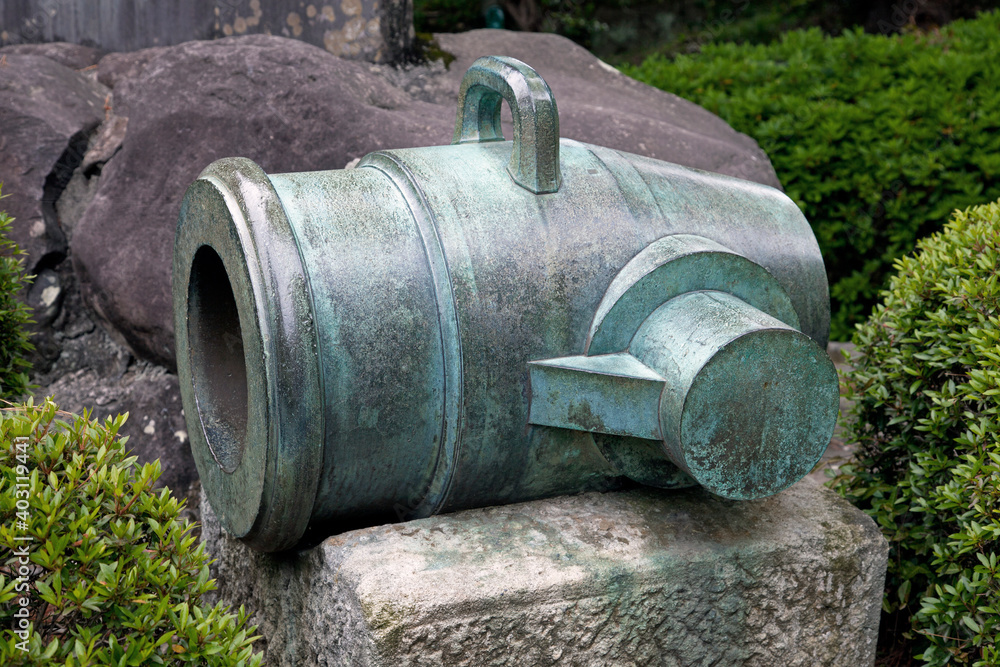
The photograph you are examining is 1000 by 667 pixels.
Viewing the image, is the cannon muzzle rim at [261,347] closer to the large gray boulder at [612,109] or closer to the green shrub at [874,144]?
the large gray boulder at [612,109]

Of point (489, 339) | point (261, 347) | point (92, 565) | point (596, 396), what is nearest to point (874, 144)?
point (596, 396)

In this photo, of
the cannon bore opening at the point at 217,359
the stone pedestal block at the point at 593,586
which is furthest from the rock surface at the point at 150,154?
the stone pedestal block at the point at 593,586

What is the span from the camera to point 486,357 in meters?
1.60

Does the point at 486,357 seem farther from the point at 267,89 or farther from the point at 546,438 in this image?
the point at 267,89

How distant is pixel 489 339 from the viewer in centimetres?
159

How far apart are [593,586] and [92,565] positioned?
2.72 ft

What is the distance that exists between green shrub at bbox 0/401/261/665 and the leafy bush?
4.90ft

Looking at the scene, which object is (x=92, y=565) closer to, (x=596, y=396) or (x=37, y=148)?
(x=596, y=396)

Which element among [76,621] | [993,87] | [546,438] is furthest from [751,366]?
[993,87]

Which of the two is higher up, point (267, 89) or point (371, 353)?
point (267, 89)

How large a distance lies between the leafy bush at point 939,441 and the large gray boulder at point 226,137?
1.05 m

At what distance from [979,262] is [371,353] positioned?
152 cm

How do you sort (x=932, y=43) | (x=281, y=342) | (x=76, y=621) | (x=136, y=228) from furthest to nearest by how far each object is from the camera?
(x=932, y=43), (x=136, y=228), (x=281, y=342), (x=76, y=621)

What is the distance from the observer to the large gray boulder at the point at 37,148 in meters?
3.00
